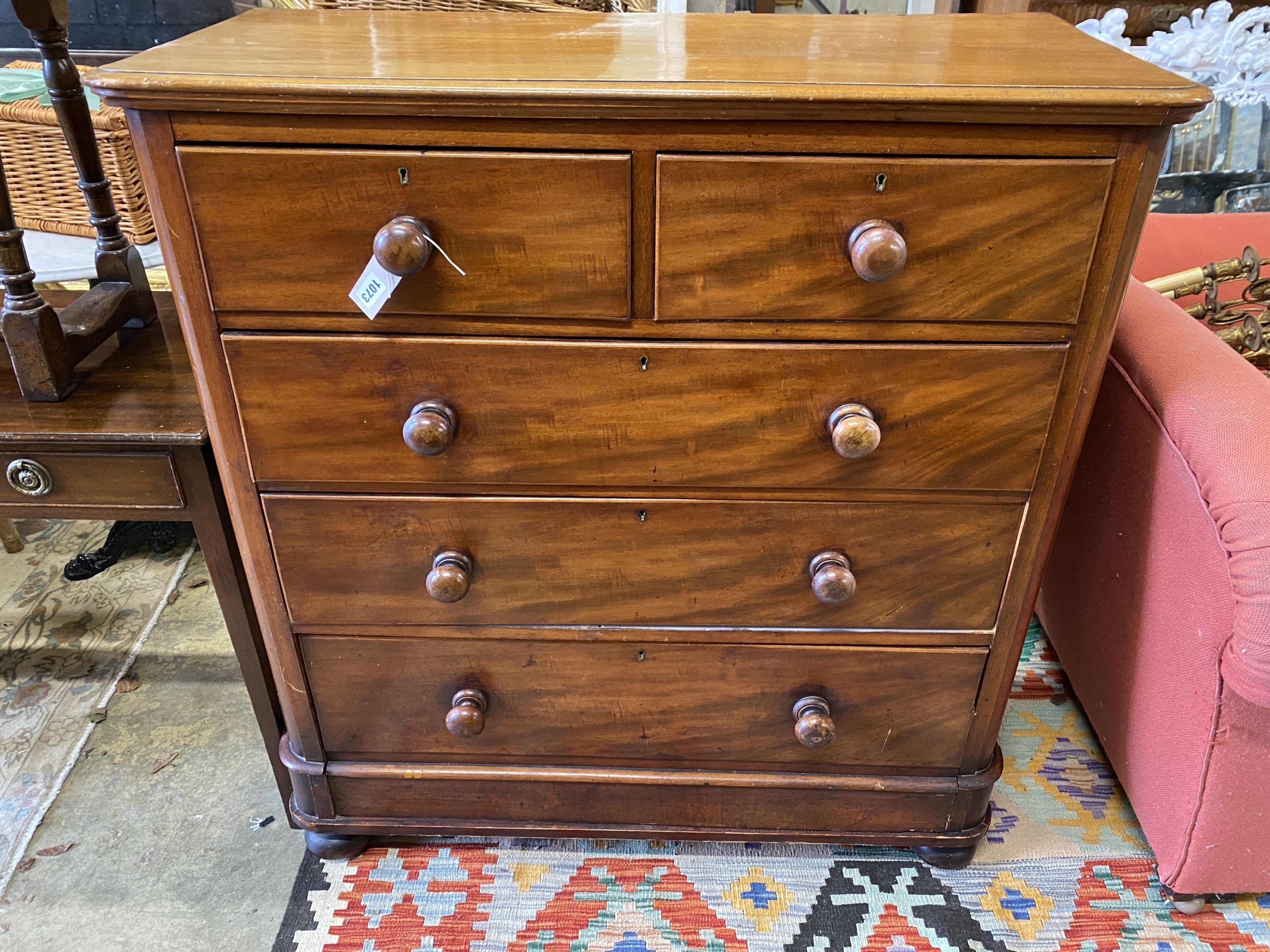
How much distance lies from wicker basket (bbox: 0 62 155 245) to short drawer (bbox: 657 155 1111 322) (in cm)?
141

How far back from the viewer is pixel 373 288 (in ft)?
2.78

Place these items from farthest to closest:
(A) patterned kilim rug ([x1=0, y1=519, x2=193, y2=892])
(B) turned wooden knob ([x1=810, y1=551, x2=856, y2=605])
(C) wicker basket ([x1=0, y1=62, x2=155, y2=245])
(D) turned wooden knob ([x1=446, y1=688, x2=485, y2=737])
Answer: (C) wicker basket ([x1=0, y1=62, x2=155, y2=245]), (A) patterned kilim rug ([x1=0, y1=519, x2=193, y2=892]), (D) turned wooden knob ([x1=446, y1=688, x2=485, y2=737]), (B) turned wooden knob ([x1=810, y1=551, x2=856, y2=605])

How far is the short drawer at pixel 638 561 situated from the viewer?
100 cm

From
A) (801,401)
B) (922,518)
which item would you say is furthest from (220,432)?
(922,518)

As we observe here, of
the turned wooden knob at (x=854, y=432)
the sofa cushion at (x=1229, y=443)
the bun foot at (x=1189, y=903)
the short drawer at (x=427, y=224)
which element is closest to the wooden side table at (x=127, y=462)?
the short drawer at (x=427, y=224)

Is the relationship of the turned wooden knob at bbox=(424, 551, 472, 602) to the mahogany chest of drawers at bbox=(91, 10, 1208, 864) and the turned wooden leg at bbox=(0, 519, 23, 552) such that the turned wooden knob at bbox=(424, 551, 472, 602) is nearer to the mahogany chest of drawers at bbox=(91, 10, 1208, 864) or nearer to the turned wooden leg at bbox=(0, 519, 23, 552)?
the mahogany chest of drawers at bbox=(91, 10, 1208, 864)

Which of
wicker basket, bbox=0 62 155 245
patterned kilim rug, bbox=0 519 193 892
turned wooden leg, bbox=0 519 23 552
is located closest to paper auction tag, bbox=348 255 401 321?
patterned kilim rug, bbox=0 519 193 892

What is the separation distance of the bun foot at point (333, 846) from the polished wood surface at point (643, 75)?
3.18 ft

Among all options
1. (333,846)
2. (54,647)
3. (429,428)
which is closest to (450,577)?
(429,428)

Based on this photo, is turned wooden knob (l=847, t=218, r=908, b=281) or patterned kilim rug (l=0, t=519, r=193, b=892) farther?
patterned kilim rug (l=0, t=519, r=193, b=892)

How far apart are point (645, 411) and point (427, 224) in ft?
0.92

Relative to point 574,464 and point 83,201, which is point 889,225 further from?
point 83,201

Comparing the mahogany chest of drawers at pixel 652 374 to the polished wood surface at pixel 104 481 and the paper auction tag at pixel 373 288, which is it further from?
the polished wood surface at pixel 104 481

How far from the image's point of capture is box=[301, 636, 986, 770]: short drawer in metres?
1.10
